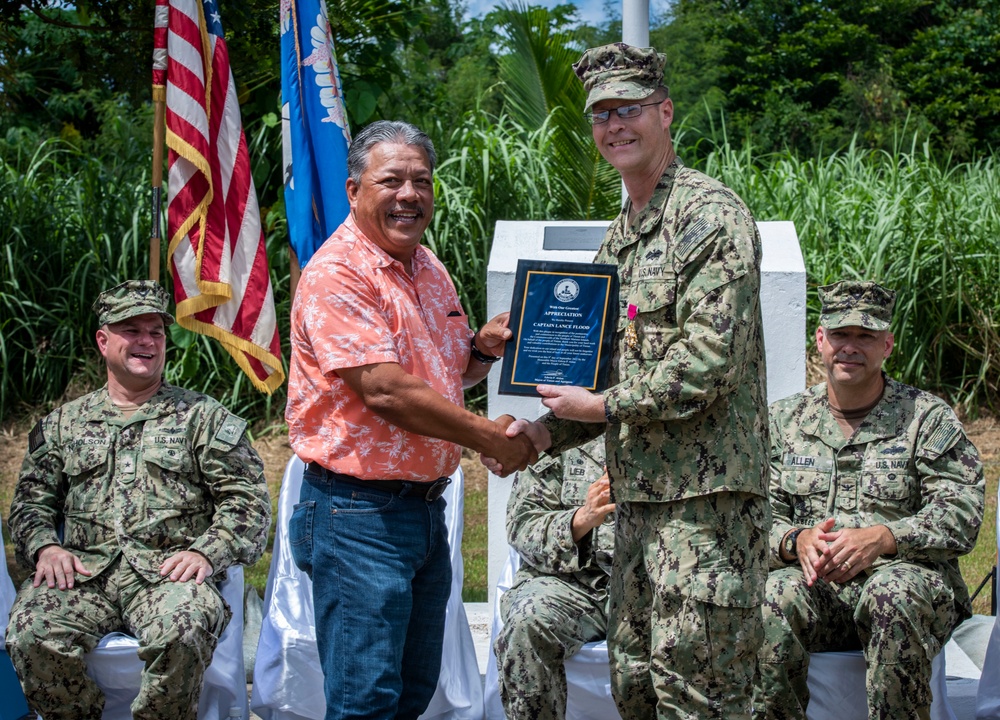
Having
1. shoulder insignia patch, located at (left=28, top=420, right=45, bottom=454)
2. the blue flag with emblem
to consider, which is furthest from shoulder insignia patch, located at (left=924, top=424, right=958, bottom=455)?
shoulder insignia patch, located at (left=28, top=420, right=45, bottom=454)

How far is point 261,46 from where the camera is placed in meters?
6.68

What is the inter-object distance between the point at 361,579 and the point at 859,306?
84.7 inches

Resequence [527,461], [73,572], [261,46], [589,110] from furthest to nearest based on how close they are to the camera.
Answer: [261,46]
[73,572]
[527,461]
[589,110]

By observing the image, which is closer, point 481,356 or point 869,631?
point 481,356

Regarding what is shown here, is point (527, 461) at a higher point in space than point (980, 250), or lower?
lower

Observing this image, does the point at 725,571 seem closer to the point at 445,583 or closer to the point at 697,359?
the point at 697,359

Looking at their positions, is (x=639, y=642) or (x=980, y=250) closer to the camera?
(x=639, y=642)

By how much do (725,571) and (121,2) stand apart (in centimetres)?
475

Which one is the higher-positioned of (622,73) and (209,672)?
(622,73)

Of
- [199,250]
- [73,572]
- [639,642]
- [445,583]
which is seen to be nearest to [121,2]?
[199,250]

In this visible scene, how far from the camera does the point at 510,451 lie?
3018 mm

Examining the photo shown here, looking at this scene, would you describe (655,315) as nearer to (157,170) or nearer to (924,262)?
(157,170)

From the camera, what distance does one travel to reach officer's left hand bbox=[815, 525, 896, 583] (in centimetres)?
367

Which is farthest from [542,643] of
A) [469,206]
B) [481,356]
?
[469,206]
